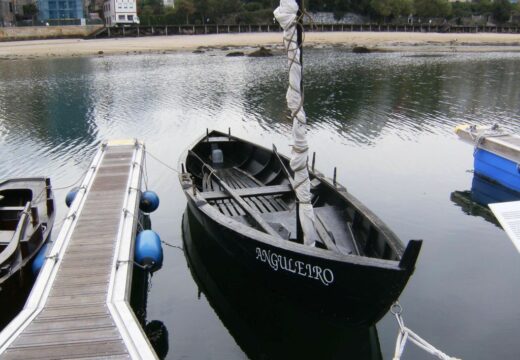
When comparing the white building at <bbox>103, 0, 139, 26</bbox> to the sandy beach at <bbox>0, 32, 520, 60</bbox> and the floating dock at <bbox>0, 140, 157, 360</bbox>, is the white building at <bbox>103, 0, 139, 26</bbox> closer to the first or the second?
the sandy beach at <bbox>0, 32, 520, 60</bbox>

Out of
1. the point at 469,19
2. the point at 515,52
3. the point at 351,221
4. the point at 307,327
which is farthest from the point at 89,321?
the point at 469,19


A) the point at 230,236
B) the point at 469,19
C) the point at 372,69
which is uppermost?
the point at 469,19

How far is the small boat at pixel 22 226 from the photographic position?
8.83 metres

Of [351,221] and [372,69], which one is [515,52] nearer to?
[372,69]

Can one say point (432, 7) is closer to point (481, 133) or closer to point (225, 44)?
point (225, 44)

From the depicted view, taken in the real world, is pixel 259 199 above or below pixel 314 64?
below

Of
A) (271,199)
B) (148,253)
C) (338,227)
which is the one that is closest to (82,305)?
(148,253)

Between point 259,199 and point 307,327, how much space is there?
13.9 feet

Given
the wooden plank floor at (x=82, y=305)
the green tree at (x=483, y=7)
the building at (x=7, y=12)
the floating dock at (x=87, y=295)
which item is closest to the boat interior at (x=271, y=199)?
the floating dock at (x=87, y=295)

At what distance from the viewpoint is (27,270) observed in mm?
9461

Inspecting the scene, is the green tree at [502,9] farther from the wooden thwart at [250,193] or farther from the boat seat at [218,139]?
the wooden thwart at [250,193]

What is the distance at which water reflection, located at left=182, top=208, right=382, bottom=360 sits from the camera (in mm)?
8781

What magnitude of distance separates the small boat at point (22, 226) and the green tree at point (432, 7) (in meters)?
126

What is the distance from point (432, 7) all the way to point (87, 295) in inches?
5121
